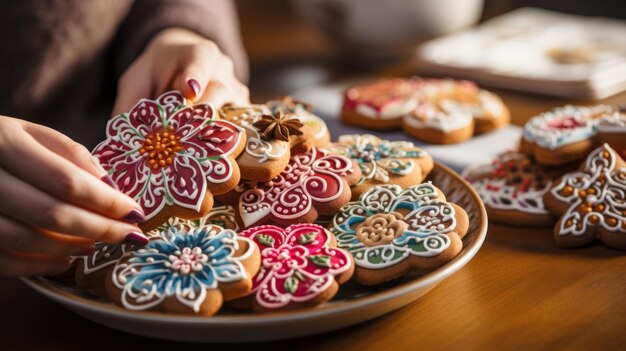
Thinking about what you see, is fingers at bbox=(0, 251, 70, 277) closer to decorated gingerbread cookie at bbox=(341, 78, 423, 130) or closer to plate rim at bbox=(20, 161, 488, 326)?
plate rim at bbox=(20, 161, 488, 326)

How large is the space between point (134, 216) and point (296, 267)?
6.0 inches

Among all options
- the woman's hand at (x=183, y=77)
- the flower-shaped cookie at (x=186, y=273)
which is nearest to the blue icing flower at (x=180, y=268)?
the flower-shaped cookie at (x=186, y=273)

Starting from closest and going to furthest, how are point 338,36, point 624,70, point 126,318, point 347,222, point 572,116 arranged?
point 126,318 < point 347,222 < point 572,116 < point 624,70 < point 338,36

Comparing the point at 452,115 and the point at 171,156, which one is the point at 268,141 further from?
the point at 452,115

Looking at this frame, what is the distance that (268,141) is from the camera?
0.71 m

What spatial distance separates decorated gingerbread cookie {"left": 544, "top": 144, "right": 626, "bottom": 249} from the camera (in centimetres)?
73

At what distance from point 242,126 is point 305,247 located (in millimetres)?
177

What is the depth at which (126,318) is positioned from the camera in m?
0.54

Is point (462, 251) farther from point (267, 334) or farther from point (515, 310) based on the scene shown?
point (267, 334)

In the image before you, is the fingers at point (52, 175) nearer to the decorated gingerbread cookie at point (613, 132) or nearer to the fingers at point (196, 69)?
the fingers at point (196, 69)

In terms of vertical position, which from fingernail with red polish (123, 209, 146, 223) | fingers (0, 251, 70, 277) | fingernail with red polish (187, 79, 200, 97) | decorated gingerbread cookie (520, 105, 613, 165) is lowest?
decorated gingerbread cookie (520, 105, 613, 165)

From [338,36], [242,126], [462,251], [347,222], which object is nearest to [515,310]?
[462,251]

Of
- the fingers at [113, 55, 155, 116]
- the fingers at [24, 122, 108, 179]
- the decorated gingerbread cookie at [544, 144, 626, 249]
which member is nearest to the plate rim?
the fingers at [24, 122, 108, 179]

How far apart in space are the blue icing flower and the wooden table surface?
62 mm
